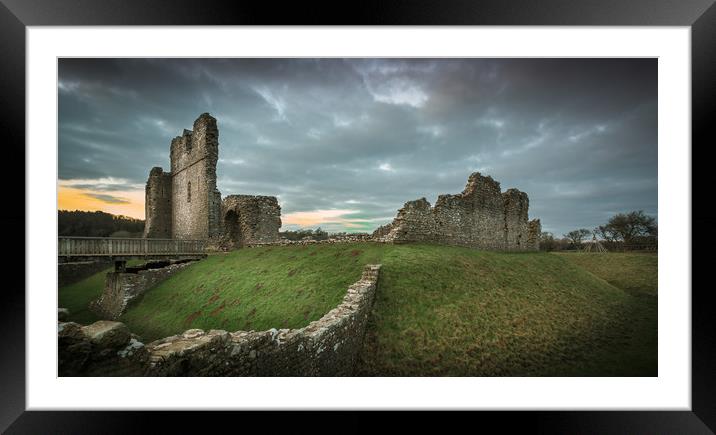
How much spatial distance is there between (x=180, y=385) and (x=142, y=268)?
38.0ft

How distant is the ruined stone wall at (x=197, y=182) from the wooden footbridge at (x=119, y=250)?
3.71 meters

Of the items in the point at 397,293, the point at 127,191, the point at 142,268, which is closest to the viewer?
the point at 397,293

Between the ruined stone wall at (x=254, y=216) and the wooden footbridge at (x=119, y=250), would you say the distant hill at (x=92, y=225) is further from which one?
the ruined stone wall at (x=254, y=216)

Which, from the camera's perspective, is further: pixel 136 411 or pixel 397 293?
pixel 397 293

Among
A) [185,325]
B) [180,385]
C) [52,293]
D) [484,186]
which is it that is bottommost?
[185,325]

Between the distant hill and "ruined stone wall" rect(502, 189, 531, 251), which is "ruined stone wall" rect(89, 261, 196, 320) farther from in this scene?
"ruined stone wall" rect(502, 189, 531, 251)

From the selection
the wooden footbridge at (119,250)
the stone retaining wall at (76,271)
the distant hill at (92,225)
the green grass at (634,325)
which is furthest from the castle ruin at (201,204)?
the green grass at (634,325)

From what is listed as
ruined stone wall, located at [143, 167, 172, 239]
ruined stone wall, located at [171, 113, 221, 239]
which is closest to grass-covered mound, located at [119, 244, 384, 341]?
ruined stone wall, located at [171, 113, 221, 239]

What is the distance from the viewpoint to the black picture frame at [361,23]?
12.3ft

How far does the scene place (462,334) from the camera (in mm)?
5797

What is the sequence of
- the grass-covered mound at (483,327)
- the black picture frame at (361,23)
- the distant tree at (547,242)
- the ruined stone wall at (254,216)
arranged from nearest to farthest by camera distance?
the black picture frame at (361,23) < the grass-covered mound at (483,327) < the ruined stone wall at (254,216) < the distant tree at (547,242)

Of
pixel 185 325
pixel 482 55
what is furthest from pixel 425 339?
pixel 185 325

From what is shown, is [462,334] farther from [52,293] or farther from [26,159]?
[26,159]

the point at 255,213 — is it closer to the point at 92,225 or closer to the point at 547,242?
the point at 92,225
